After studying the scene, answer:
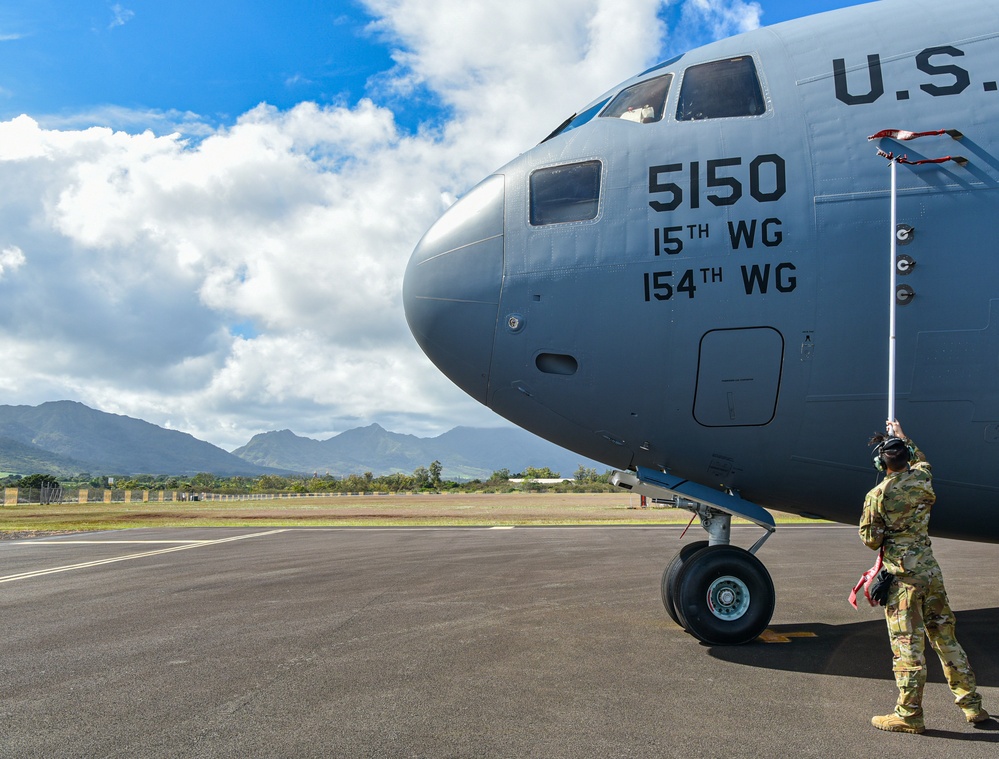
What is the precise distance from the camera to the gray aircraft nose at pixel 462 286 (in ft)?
21.6

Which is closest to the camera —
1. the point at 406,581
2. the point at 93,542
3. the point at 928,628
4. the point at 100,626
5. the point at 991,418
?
the point at 928,628

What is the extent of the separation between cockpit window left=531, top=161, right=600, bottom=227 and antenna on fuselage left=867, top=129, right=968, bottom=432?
2467mm

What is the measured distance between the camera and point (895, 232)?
227 inches

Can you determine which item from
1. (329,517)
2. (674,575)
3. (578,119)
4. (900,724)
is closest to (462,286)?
(578,119)

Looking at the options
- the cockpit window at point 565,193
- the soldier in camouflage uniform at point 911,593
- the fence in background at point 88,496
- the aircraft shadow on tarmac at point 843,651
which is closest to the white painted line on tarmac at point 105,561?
the cockpit window at point 565,193

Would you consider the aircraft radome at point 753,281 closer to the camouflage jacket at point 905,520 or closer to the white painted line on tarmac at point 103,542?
the camouflage jacket at point 905,520

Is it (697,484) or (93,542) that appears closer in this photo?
(697,484)

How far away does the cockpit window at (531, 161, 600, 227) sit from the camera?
6.58 m

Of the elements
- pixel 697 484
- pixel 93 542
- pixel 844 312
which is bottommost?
pixel 93 542

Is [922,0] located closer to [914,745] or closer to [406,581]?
[914,745]

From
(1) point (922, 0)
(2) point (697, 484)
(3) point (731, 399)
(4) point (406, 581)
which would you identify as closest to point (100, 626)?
(4) point (406, 581)

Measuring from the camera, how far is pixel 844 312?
235 inches

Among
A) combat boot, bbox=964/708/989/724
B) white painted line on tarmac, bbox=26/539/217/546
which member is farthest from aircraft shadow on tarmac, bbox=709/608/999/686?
white painted line on tarmac, bbox=26/539/217/546

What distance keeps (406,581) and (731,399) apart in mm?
7244
